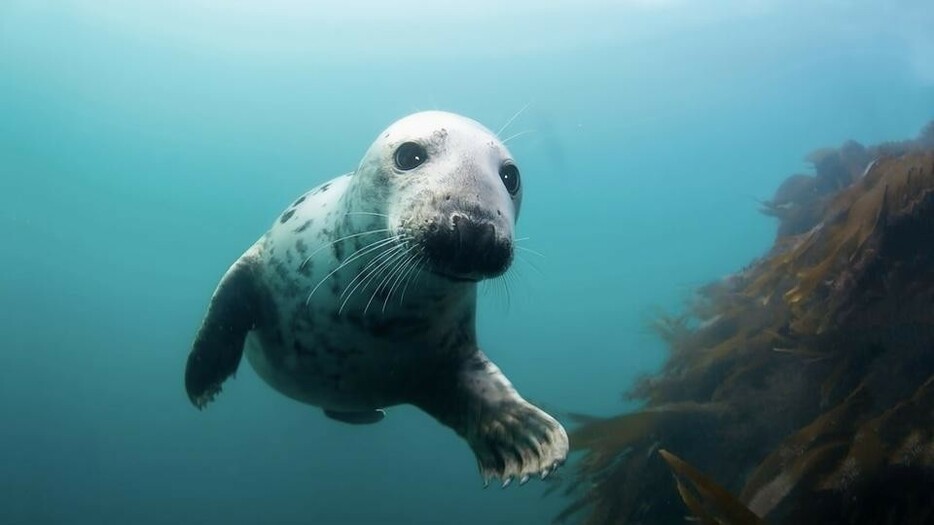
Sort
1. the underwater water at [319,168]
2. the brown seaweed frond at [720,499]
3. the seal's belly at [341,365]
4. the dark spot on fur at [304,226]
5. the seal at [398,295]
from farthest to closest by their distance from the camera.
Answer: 1. the underwater water at [319,168]
2. the dark spot on fur at [304,226]
3. the seal's belly at [341,365]
4. the brown seaweed frond at [720,499]
5. the seal at [398,295]

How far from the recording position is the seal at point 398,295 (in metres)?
2.49

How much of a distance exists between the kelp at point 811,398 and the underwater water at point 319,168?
2.98 meters

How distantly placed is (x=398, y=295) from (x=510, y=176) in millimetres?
750

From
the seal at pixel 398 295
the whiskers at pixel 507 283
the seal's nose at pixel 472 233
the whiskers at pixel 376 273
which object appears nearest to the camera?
the seal's nose at pixel 472 233

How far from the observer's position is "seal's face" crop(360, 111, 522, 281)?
2328mm

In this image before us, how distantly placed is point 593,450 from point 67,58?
4842cm

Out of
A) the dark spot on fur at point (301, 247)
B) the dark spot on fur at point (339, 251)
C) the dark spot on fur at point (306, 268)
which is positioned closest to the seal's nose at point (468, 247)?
the dark spot on fur at point (339, 251)

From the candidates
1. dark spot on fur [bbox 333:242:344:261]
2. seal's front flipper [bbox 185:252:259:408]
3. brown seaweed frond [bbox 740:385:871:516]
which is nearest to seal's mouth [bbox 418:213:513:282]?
dark spot on fur [bbox 333:242:344:261]

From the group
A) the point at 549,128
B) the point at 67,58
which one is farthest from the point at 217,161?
the point at 549,128

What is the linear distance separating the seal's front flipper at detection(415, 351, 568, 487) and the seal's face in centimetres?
93

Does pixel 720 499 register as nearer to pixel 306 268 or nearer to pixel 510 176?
pixel 510 176

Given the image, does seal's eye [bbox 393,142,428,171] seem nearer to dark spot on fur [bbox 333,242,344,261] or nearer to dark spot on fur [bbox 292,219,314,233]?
dark spot on fur [bbox 333,242,344,261]

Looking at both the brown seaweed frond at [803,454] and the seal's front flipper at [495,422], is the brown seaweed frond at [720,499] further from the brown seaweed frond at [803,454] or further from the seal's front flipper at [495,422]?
the brown seaweed frond at [803,454]

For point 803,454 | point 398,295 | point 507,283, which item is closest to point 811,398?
point 803,454
